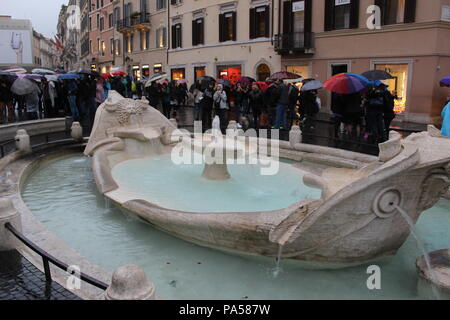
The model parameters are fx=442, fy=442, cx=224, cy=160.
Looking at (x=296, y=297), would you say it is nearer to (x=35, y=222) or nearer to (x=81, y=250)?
(x=81, y=250)

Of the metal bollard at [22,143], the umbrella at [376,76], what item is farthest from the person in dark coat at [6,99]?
the umbrella at [376,76]

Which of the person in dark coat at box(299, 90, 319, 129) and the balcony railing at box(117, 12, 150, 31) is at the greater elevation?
the balcony railing at box(117, 12, 150, 31)

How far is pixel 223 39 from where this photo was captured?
25.5 meters

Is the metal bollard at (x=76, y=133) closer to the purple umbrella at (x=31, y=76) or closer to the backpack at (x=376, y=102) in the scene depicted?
the purple umbrella at (x=31, y=76)

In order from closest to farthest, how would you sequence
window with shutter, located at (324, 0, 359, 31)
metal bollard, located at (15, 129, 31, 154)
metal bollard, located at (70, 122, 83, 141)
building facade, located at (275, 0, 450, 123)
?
metal bollard, located at (15, 129, 31, 154) → metal bollard, located at (70, 122, 83, 141) → building facade, located at (275, 0, 450, 123) → window with shutter, located at (324, 0, 359, 31)

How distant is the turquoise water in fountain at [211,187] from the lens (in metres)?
5.67

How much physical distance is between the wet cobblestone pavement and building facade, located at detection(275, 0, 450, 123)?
620 inches

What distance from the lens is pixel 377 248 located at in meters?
4.26

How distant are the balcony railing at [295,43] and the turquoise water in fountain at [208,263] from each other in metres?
14.8

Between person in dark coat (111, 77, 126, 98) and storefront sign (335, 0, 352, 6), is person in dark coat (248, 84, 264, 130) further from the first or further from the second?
storefront sign (335, 0, 352, 6)

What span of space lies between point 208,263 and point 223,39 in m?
22.4

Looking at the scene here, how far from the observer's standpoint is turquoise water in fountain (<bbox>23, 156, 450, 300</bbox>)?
13.3 ft

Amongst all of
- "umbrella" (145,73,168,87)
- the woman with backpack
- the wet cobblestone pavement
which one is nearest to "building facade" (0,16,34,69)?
"umbrella" (145,73,168,87)

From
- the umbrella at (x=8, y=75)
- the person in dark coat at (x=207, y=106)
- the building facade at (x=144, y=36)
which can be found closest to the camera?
the person in dark coat at (x=207, y=106)
